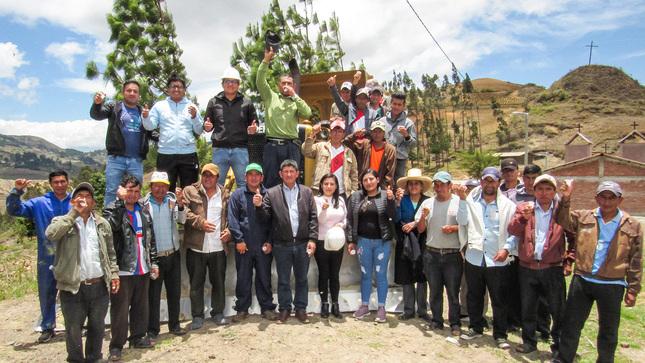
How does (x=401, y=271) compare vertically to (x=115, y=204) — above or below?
below

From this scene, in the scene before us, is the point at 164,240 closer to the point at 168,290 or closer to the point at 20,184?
the point at 168,290

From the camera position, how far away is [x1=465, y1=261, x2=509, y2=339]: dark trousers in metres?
5.08

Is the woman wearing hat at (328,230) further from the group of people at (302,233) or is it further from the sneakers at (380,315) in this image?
the sneakers at (380,315)

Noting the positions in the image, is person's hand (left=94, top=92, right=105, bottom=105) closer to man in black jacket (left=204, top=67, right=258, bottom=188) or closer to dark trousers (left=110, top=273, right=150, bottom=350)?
man in black jacket (left=204, top=67, right=258, bottom=188)

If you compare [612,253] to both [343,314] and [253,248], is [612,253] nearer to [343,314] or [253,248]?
[343,314]

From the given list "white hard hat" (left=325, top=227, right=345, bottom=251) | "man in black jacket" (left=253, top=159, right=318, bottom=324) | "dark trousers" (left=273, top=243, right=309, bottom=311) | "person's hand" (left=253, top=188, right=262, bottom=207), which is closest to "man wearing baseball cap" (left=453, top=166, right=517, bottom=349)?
"white hard hat" (left=325, top=227, right=345, bottom=251)

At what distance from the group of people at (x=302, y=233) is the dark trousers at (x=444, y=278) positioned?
17 mm

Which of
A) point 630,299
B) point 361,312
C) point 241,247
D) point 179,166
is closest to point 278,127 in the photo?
point 179,166

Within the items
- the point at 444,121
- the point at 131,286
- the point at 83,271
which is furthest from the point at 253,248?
the point at 444,121

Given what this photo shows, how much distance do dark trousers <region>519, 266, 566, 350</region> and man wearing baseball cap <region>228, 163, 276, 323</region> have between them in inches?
128

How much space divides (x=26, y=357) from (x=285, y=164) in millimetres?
3988

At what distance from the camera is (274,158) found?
20.8 feet

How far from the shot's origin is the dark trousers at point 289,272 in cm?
555

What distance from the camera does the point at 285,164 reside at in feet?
18.5
